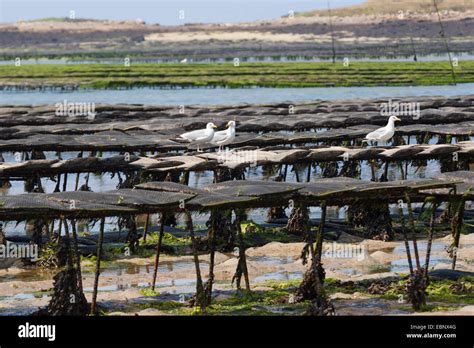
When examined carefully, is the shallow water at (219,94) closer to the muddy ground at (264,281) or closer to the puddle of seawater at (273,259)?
the muddy ground at (264,281)

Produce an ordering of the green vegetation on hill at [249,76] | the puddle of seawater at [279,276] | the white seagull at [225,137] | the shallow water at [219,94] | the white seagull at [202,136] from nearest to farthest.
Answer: the puddle of seawater at [279,276]
the white seagull at [225,137]
the white seagull at [202,136]
the shallow water at [219,94]
the green vegetation on hill at [249,76]

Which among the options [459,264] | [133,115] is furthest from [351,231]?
[133,115]

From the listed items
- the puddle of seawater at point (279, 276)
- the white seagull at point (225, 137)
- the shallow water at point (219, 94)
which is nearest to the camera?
the puddle of seawater at point (279, 276)

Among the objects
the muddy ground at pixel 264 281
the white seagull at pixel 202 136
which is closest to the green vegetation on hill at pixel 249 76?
the white seagull at pixel 202 136

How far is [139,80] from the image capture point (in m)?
125

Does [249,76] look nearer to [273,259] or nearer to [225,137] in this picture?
[225,137]

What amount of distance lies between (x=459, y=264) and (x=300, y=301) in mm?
6275

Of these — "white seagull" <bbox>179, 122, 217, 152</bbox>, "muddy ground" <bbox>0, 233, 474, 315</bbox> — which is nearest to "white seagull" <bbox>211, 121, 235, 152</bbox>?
"white seagull" <bbox>179, 122, 217, 152</bbox>

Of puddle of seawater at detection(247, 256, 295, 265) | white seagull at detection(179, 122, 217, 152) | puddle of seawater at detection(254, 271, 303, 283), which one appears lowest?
puddle of seawater at detection(247, 256, 295, 265)

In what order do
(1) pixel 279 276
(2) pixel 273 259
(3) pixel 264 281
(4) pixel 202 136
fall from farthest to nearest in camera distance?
(4) pixel 202 136, (2) pixel 273 259, (1) pixel 279 276, (3) pixel 264 281

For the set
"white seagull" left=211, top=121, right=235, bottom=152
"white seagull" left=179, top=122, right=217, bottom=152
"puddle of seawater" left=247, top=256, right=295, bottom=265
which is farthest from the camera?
"white seagull" left=179, top=122, right=217, bottom=152

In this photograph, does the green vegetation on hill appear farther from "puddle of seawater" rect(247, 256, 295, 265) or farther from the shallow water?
"puddle of seawater" rect(247, 256, 295, 265)

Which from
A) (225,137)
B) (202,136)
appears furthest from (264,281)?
(202,136)
